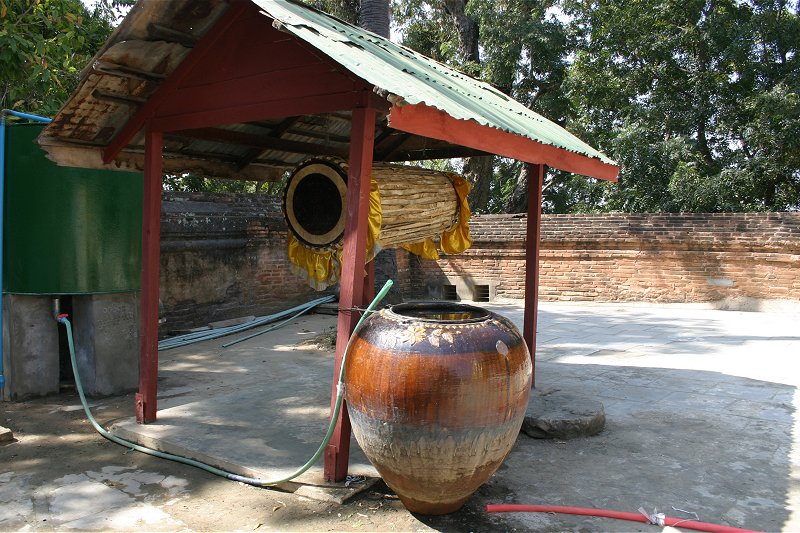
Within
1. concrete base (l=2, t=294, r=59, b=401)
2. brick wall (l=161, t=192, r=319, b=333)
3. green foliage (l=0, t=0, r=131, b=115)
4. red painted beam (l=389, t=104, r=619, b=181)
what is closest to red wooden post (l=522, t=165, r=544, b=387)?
red painted beam (l=389, t=104, r=619, b=181)

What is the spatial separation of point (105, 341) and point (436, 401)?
14.5ft

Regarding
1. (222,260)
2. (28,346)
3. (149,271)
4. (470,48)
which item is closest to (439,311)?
(149,271)

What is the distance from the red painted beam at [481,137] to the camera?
3.62 meters

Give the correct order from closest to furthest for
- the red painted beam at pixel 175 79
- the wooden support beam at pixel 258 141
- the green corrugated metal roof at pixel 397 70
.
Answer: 1. the green corrugated metal roof at pixel 397 70
2. the red painted beam at pixel 175 79
3. the wooden support beam at pixel 258 141

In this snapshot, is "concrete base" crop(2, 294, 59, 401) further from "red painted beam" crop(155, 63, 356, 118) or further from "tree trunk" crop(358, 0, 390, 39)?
"tree trunk" crop(358, 0, 390, 39)

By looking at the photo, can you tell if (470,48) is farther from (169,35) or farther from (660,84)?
(169,35)

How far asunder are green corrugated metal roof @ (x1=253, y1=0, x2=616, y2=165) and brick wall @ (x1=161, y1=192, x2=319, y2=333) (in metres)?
5.75

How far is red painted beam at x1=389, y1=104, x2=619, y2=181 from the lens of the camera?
11.9 ft

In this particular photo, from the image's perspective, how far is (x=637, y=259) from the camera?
14.2 metres

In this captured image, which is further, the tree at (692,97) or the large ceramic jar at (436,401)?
the tree at (692,97)

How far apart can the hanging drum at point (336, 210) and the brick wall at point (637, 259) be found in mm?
9703

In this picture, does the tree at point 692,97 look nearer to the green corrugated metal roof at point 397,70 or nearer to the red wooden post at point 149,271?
the green corrugated metal roof at point 397,70

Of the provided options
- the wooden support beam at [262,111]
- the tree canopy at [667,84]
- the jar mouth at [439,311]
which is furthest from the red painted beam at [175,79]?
the tree canopy at [667,84]

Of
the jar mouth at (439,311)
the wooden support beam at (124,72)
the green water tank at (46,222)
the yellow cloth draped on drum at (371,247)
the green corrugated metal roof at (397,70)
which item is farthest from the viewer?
the green water tank at (46,222)
